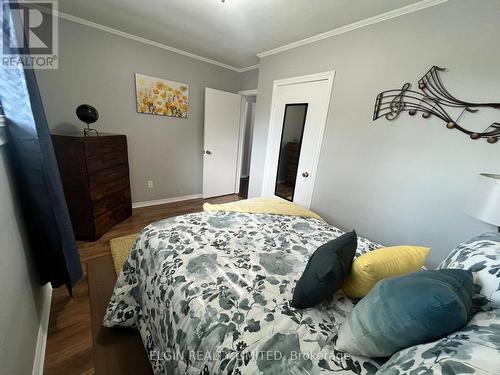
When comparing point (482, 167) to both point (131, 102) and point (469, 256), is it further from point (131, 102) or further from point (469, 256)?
point (131, 102)

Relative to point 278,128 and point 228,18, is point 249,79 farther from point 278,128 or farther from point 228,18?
point 228,18

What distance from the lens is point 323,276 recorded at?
2.59 feet

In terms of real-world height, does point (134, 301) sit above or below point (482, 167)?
below

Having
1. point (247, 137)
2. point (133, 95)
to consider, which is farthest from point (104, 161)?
point (247, 137)

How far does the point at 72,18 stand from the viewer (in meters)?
2.25

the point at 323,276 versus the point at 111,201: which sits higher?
the point at 323,276

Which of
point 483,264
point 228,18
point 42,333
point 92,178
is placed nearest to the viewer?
point 483,264

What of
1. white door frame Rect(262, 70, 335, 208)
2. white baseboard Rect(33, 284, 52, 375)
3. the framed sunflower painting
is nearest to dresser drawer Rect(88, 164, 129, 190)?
the framed sunflower painting

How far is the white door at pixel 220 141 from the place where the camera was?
3408 millimetres

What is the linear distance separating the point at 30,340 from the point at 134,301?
474mm

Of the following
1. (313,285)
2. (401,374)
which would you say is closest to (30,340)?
(313,285)

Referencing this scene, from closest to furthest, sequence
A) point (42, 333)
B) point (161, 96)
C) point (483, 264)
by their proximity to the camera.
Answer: point (483, 264) → point (42, 333) → point (161, 96)

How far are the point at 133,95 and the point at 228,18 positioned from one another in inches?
65.2

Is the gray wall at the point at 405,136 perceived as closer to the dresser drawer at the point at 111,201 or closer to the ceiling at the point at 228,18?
the ceiling at the point at 228,18
